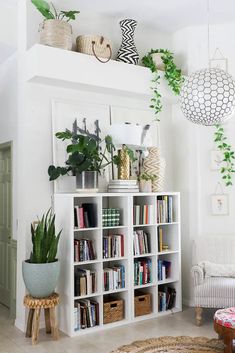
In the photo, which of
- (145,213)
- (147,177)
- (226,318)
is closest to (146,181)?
(147,177)

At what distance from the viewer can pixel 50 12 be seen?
3906 millimetres

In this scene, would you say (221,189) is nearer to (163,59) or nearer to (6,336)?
(163,59)

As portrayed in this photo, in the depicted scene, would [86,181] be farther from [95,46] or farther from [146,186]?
[95,46]

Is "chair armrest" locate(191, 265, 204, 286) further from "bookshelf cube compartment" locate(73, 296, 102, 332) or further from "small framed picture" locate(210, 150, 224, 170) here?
"small framed picture" locate(210, 150, 224, 170)

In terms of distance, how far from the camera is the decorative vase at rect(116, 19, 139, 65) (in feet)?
14.3

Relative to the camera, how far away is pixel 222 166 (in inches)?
178

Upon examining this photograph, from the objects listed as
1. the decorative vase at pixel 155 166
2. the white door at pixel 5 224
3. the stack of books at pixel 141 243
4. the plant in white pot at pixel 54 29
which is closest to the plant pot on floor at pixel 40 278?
the stack of books at pixel 141 243

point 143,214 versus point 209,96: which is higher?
point 209,96

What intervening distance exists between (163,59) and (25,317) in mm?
3221

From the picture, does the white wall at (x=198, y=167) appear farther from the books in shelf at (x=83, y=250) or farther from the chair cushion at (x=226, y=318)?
the chair cushion at (x=226, y=318)

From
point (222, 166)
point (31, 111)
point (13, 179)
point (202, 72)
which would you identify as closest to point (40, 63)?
point (31, 111)

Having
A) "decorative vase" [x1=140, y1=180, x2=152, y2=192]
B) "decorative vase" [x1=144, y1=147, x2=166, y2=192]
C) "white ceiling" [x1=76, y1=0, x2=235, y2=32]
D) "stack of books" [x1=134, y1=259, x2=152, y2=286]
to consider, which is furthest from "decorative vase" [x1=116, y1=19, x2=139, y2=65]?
"stack of books" [x1=134, y1=259, x2=152, y2=286]

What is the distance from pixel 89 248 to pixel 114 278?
432 millimetres

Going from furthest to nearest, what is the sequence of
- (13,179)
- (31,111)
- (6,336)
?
(13,179) < (31,111) < (6,336)
